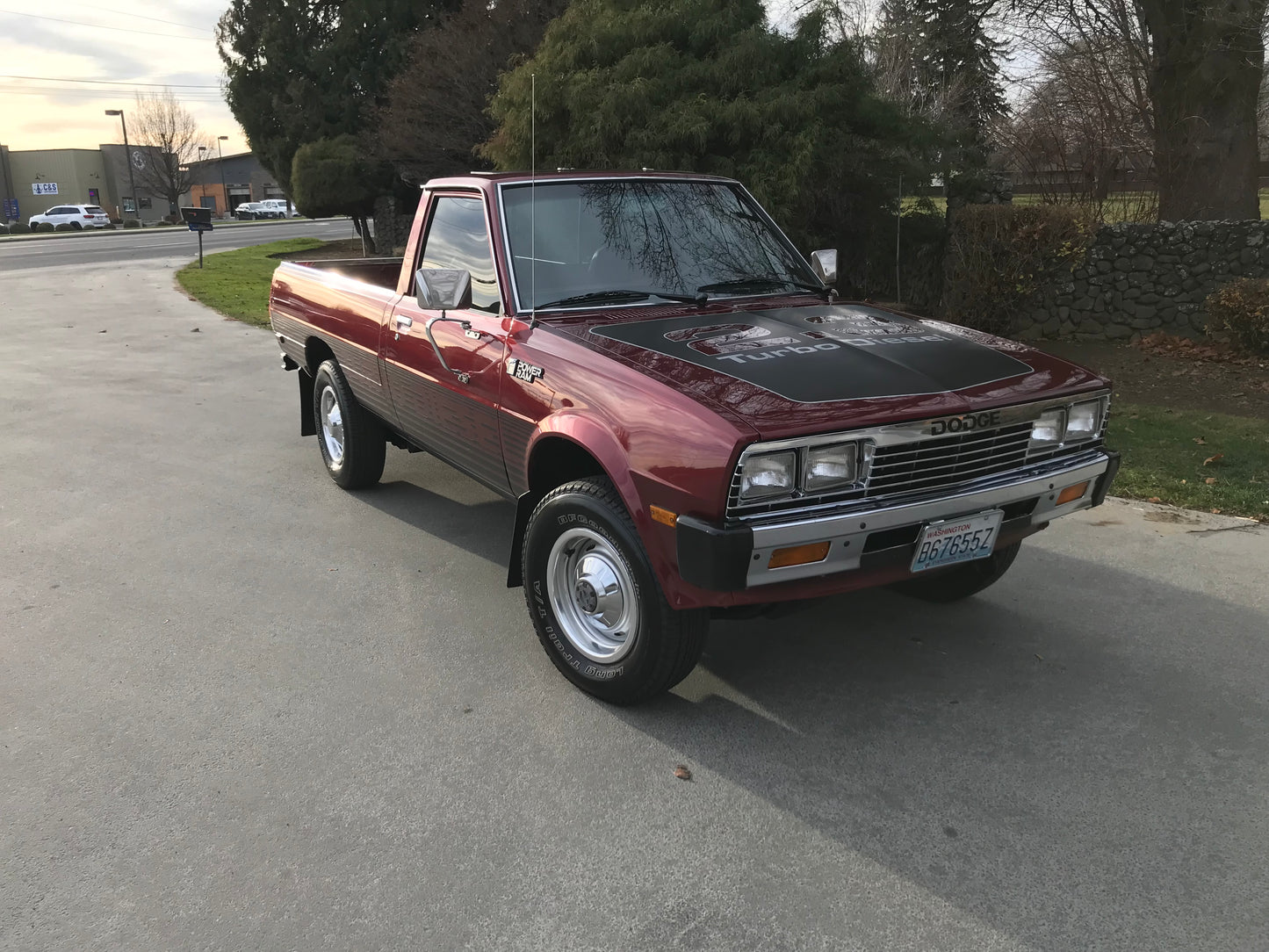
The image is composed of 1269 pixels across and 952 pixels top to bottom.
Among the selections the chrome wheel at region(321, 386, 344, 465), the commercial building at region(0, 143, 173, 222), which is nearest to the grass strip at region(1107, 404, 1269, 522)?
the chrome wheel at region(321, 386, 344, 465)

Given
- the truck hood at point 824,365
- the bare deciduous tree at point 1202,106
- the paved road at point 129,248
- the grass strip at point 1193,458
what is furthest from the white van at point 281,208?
the truck hood at point 824,365

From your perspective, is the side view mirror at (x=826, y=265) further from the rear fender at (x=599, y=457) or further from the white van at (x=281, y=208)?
the white van at (x=281, y=208)

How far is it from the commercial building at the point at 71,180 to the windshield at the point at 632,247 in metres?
84.3

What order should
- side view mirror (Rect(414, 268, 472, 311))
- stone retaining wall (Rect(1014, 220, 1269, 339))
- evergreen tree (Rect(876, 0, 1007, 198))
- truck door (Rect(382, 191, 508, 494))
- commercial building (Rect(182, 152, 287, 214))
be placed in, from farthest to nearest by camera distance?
commercial building (Rect(182, 152, 287, 214)), evergreen tree (Rect(876, 0, 1007, 198)), stone retaining wall (Rect(1014, 220, 1269, 339)), truck door (Rect(382, 191, 508, 494)), side view mirror (Rect(414, 268, 472, 311))

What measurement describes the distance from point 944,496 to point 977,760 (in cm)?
88

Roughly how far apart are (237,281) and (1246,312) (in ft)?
60.1

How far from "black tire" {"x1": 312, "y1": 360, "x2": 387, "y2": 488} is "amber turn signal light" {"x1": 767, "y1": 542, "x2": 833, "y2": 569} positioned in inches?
140

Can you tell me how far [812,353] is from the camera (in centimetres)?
362

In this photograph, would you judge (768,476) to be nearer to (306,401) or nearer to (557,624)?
(557,624)

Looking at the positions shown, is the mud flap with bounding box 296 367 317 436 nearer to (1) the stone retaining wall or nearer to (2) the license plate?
(2) the license plate

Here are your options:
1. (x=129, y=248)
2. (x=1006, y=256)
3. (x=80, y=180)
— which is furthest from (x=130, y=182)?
(x=1006, y=256)

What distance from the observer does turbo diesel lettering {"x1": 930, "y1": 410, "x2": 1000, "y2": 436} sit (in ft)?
10.7

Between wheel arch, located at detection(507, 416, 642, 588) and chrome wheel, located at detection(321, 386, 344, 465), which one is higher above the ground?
wheel arch, located at detection(507, 416, 642, 588)

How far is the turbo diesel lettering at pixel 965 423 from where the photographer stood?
10.7 feet
